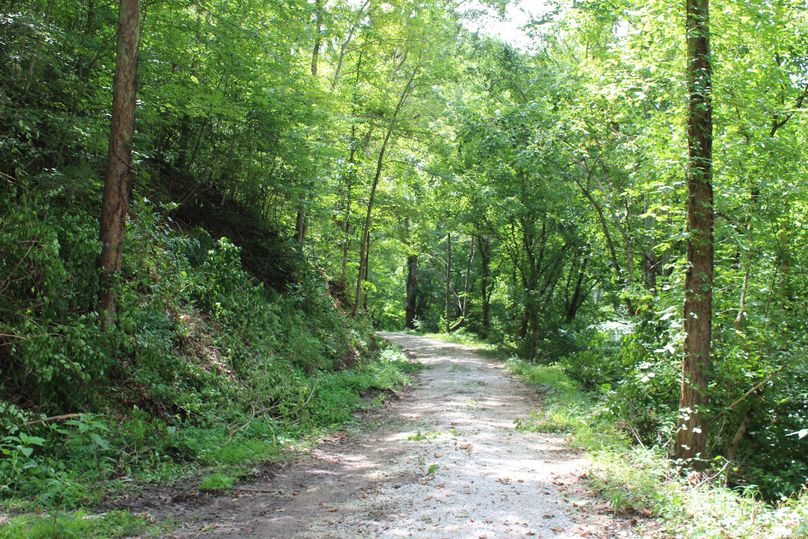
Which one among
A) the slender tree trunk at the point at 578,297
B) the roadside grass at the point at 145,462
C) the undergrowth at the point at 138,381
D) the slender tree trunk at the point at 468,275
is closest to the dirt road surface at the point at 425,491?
the roadside grass at the point at 145,462

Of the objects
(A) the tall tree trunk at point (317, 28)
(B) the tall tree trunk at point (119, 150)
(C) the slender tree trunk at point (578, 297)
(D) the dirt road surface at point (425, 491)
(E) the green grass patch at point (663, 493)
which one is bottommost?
(D) the dirt road surface at point (425, 491)

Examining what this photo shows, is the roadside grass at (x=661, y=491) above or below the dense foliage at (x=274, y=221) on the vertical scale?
below

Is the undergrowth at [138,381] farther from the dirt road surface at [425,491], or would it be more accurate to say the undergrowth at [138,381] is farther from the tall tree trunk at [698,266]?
the tall tree trunk at [698,266]

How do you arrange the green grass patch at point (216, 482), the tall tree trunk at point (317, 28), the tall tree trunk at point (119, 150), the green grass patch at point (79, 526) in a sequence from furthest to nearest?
the tall tree trunk at point (317, 28)
the tall tree trunk at point (119, 150)
the green grass patch at point (216, 482)
the green grass patch at point (79, 526)

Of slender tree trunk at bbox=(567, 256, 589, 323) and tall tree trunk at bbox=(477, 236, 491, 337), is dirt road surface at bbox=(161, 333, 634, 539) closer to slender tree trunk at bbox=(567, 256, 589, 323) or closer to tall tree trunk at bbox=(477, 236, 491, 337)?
slender tree trunk at bbox=(567, 256, 589, 323)

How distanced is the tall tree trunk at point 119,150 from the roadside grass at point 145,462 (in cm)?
173

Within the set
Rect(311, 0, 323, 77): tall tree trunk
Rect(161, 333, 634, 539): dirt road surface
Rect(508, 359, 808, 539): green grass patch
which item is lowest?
Rect(161, 333, 634, 539): dirt road surface

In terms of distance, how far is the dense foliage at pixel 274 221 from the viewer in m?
6.25

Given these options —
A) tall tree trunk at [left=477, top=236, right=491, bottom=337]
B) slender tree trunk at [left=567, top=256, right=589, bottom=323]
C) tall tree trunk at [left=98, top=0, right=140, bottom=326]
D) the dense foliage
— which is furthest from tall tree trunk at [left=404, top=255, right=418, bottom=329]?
tall tree trunk at [left=98, top=0, right=140, bottom=326]

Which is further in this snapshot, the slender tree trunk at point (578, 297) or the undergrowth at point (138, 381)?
the slender tree trunk at point (578, 297)

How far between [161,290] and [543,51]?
1593 cm

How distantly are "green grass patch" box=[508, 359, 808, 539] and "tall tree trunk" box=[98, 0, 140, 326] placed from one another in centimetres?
641

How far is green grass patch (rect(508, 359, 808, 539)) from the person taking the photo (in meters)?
4.62

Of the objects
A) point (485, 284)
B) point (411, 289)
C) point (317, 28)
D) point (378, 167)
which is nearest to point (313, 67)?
point (317, 28)
